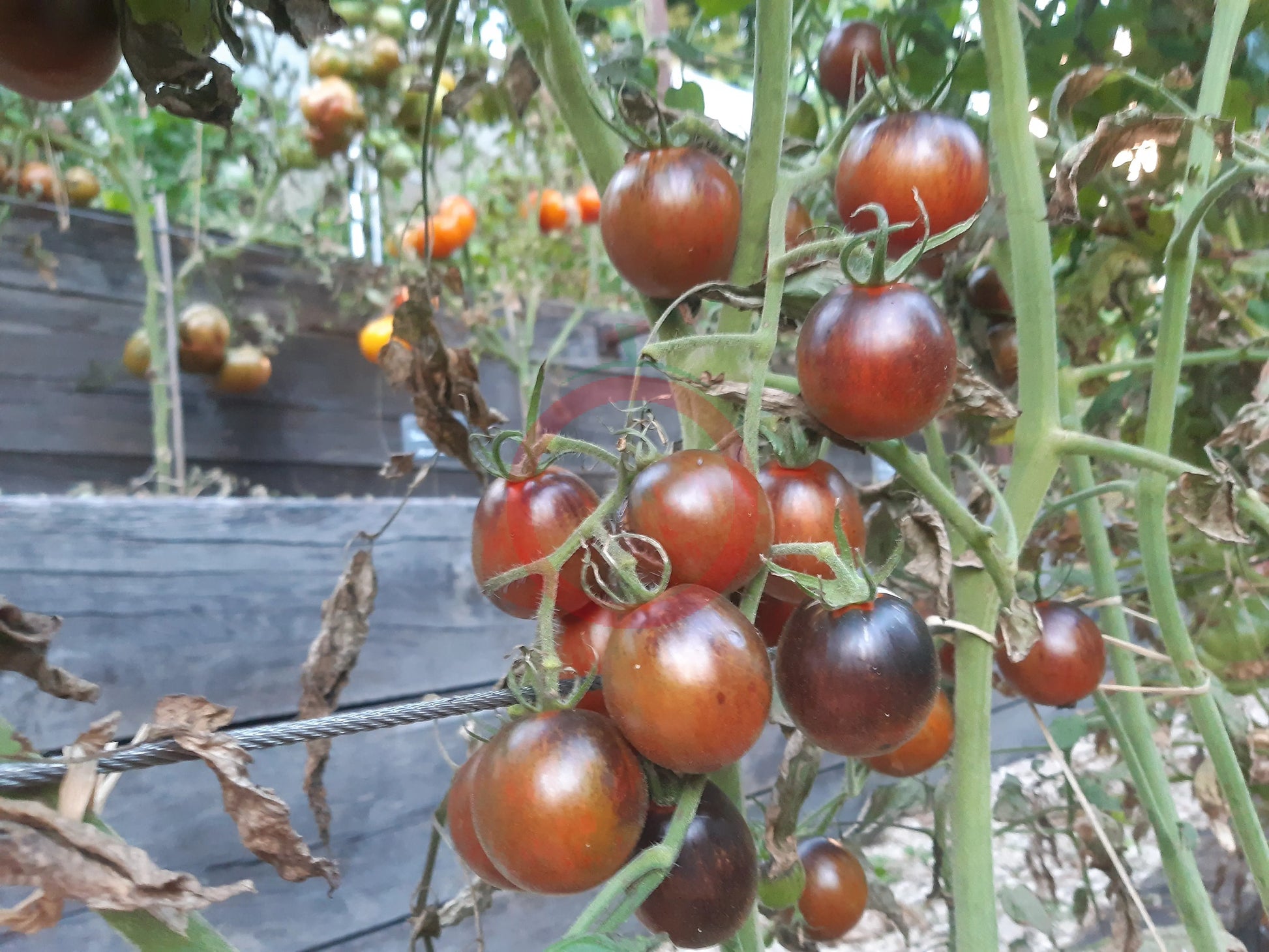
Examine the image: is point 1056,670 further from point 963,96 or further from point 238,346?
point 238,346

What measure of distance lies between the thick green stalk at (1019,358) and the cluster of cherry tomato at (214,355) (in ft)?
3.39

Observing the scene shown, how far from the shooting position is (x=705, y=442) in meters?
0.41

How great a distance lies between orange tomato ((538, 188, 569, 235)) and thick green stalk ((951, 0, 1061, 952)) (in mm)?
1217

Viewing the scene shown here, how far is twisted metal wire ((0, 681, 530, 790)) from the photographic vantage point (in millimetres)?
237

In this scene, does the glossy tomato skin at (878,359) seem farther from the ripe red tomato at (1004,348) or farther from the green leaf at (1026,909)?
the green leaf at (1026,909)

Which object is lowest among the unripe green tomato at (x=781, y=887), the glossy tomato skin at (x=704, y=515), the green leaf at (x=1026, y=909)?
the green leaf at (x=1026, y=909)

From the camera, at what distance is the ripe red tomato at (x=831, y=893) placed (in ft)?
2.02

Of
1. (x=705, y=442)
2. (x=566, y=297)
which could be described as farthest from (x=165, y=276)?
(x=705, y=442)

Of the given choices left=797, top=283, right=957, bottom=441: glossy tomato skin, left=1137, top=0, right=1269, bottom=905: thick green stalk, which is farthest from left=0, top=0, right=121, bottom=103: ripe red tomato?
left=1137, top=0, right=1269, bottom=905: thick green stalk

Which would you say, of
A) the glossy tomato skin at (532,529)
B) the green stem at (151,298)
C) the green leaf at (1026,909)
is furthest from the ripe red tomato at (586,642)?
the green stem at (151,298)

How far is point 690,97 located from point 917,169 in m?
0.19

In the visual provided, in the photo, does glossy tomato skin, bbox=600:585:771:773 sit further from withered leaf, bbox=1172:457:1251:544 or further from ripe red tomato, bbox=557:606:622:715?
withered leaf, bbox=1172:457:1251:544

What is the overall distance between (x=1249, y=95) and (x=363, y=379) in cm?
116

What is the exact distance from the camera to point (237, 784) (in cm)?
26
